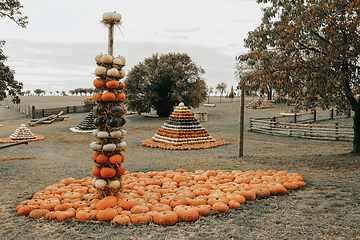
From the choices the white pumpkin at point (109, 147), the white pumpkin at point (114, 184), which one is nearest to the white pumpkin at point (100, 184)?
the white pumpkin at point (114, 184)

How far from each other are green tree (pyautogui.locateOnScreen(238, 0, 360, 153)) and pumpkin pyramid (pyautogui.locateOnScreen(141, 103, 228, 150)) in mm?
6773

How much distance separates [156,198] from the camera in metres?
6.26

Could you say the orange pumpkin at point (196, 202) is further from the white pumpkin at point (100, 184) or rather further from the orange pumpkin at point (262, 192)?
the white pumpkin at point (100, 184)

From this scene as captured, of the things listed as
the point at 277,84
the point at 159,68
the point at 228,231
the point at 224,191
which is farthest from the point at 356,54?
the point at 159,68

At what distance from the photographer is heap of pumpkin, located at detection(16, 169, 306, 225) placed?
5328mm

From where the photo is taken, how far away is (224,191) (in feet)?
22.5

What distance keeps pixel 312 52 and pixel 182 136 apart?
879 centimetres

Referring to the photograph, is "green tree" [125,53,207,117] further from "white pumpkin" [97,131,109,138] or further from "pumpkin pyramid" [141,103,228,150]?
"white pumpkin" [97,131,109,138]

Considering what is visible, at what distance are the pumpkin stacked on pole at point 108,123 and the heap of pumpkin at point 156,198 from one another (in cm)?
39

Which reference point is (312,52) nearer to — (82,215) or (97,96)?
(97,96)

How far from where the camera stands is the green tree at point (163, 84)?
37.0 meters

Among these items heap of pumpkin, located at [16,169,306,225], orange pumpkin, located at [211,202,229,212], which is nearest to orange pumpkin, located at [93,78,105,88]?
heap of pumpkin, located at [16,169,306,225]

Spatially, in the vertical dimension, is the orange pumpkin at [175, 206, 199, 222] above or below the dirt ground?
above

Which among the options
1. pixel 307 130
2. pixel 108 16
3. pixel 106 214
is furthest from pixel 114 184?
pixel 307 130
